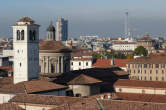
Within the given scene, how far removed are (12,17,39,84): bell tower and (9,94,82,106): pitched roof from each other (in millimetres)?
9865

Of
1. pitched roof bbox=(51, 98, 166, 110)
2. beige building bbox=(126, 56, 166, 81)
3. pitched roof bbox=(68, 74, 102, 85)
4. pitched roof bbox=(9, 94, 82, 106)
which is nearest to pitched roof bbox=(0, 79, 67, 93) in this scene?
pitched roof bbox=(9, 94, 82, 106)

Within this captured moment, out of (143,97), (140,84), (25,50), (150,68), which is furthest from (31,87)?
(150,68)

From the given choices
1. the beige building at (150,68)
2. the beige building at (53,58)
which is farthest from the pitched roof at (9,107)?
the beige building at (150,68)

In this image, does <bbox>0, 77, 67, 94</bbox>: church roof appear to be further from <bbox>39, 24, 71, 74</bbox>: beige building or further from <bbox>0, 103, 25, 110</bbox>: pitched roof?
<bbox>39, 24, 71, 74</bbox>: beige building

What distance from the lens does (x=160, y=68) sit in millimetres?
86750

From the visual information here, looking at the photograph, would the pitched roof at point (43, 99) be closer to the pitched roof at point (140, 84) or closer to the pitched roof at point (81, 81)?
the pitched roof at point (81, 81)

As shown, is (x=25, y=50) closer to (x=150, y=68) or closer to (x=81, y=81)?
(x=81, y=81)

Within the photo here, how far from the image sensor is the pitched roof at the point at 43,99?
131ft

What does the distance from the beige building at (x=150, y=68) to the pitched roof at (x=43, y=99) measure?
48315mm

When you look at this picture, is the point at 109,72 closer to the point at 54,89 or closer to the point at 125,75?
the point at 125,75

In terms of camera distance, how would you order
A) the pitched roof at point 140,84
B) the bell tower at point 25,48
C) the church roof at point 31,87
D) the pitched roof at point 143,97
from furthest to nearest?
the pitched roof at point 140,84, the bell tower at point 25,48, the pitched roof at point 143,97, the church roof at point 31,87

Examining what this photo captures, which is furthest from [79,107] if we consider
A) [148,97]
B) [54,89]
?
[148,97]

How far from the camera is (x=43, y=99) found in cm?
4081

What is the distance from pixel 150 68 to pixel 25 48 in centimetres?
4108
